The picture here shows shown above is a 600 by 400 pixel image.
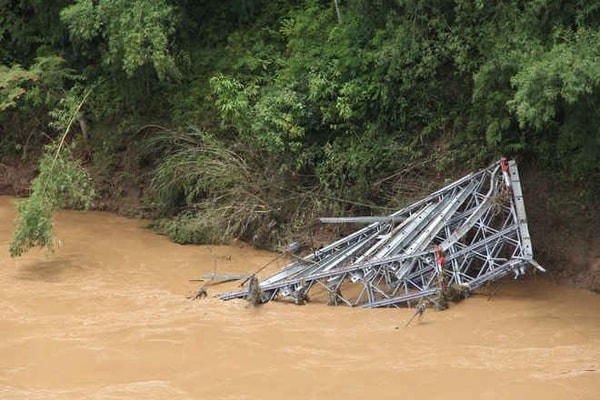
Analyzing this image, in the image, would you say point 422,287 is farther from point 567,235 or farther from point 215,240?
point 215,240

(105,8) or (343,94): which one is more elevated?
(105,8)

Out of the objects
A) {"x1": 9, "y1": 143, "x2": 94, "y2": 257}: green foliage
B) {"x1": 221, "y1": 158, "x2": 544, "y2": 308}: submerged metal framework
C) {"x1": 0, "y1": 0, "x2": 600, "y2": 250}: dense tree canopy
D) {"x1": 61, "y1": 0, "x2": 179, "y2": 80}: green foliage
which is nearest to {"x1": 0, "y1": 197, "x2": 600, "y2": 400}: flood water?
{"x1": 221, "y1": 158, "x2": 544, "y2": 308}: submerged metal framework

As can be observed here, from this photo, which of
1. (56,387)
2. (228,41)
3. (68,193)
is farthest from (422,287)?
(228,41)

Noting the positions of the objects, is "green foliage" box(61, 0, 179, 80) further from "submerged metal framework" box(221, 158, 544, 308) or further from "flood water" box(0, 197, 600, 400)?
"submerged metal framework" box(221, 158, 544, 308)

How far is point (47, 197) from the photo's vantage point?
13.6 metres

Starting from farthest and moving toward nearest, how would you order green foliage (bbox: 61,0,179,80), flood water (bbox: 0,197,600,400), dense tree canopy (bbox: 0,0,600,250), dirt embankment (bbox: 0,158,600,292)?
green foliage (bbox: 61,0,179,80) → dirt embankment (bbox: 0,158,600,292) → dense tree canopy (bbox: 0,0,600,250) → flood water (bbox: 0,197,600,400)

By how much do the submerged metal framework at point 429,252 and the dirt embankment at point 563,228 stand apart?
0.49m

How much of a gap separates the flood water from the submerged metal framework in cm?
29

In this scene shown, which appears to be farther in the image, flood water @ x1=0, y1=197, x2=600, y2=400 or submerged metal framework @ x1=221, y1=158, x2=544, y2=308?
submerged metal framework @ x1=221, y1=158, x2=544, y2=308

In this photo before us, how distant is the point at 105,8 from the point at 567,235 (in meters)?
8.27

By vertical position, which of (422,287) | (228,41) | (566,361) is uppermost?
(228,41)

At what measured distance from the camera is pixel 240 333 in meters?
10.8

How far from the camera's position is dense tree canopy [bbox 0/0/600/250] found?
1130 cm

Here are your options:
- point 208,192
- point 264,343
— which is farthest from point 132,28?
point 264,343
